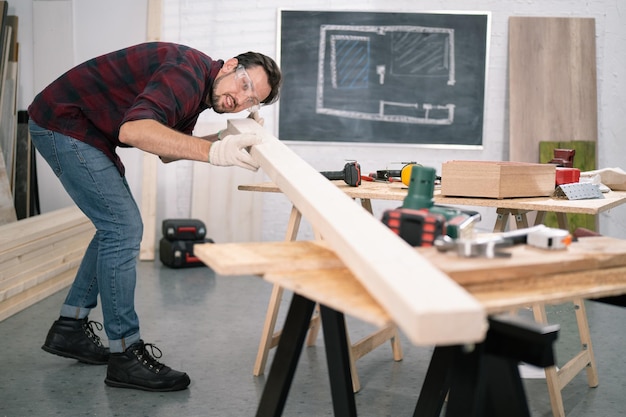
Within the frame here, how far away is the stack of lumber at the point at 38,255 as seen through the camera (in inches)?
151

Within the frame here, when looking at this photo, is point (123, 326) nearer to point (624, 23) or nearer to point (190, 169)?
point (190, 169)

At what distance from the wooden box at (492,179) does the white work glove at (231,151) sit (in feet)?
2.77

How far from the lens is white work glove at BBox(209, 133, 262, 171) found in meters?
2.23

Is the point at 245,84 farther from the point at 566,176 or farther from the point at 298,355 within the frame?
the point at 566,176

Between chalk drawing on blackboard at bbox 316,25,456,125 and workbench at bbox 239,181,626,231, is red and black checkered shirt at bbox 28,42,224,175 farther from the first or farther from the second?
chalk drawing on blackboard at bbox 316,25,456,125

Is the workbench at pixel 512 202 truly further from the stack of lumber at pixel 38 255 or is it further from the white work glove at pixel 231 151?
the stack of lumber at pixel 38 255

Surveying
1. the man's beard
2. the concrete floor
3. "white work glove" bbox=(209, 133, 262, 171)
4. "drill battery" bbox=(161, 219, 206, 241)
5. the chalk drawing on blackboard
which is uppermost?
the chalk drawing on blackboard

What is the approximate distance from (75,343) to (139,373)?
41cm

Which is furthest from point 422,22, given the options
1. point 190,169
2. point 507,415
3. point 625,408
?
point 507,415

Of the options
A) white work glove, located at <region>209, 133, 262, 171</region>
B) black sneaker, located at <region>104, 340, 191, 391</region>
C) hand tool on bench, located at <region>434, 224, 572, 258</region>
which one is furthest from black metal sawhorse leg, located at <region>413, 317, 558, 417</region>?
black sneaker, located at <region>104, 340, 191, 391</region>

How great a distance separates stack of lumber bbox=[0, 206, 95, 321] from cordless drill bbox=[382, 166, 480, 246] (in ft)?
8.82

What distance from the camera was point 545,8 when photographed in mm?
→ 5500

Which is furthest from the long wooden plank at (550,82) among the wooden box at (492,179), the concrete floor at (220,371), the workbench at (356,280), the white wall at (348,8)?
the workbench at (356,280)

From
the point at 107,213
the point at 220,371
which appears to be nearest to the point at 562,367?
the point at 220,371
